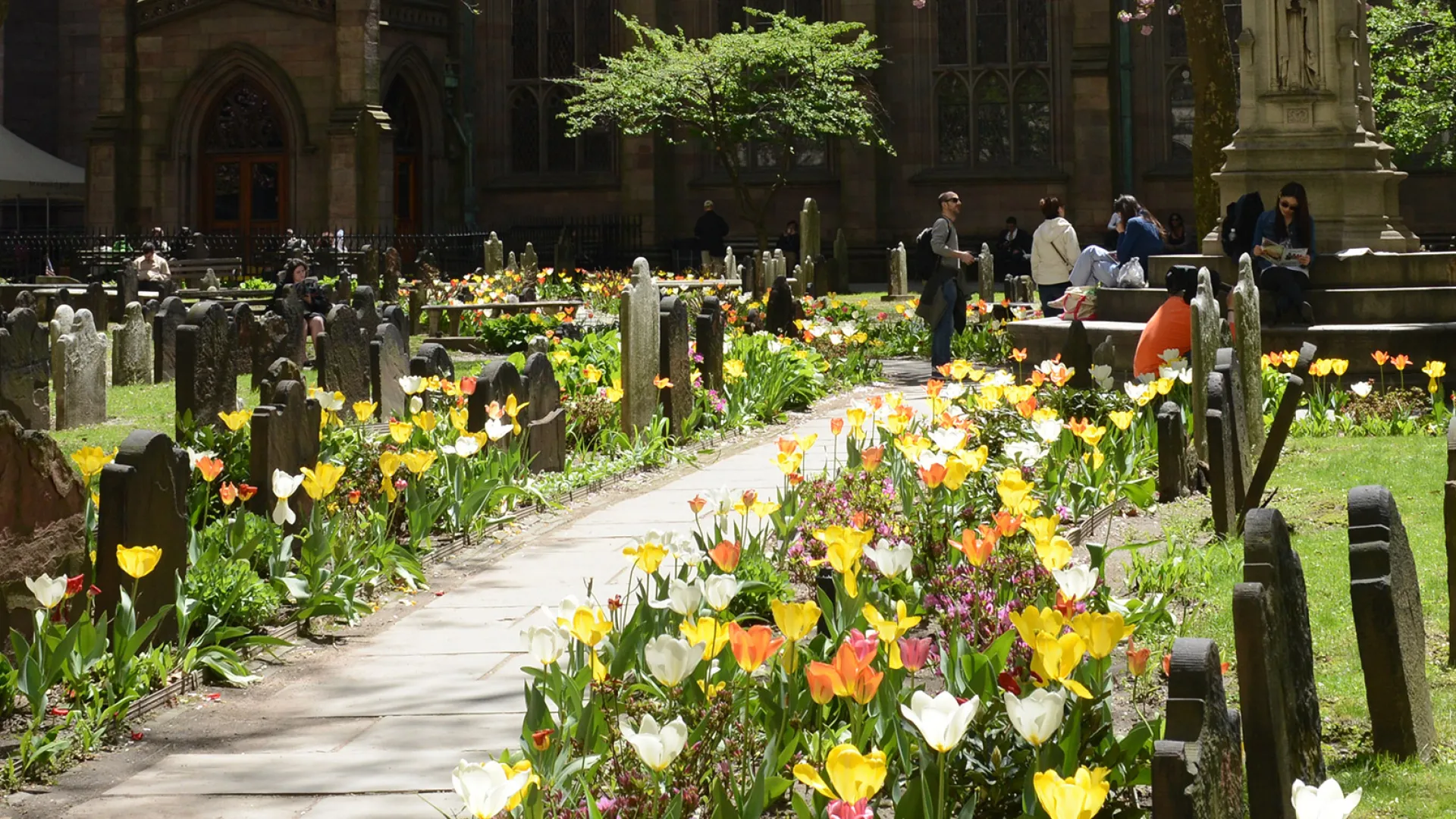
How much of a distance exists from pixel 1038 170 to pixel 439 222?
37.8 ft

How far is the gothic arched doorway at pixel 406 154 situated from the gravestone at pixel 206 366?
21917 mm

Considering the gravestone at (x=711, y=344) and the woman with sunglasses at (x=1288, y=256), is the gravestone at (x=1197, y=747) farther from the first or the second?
the woman with sunglasses at (x=1288, y=256)

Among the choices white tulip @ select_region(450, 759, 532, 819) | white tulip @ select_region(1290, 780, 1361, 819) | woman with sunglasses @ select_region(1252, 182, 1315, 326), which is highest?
woman with sunglasses @ select_region(1252, 182, 1315, 326)

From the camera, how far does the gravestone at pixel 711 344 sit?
14570 mm

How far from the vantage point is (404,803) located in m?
5.19

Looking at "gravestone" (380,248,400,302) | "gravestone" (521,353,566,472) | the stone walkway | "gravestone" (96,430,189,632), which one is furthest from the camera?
"gravestone" (380,248,400,302)

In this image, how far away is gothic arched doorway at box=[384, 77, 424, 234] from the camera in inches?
1417

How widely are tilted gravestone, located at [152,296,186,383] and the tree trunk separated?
36.7 ft

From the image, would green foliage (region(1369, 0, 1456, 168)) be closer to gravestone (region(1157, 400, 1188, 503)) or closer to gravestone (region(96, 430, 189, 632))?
gravestone (region(1157, 400, 1188, 503))

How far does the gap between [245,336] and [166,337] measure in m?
1.32

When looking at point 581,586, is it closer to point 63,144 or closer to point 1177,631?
point 1177,631

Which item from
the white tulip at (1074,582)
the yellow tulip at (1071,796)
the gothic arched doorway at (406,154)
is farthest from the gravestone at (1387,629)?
the gothic arched doorway at (406,154)

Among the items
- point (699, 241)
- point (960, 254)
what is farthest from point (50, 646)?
point (699, 241)

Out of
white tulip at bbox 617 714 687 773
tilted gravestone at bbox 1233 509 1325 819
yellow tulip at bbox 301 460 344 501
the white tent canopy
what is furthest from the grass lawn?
the white tent canopy
